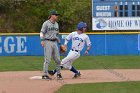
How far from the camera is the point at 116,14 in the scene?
27031 millimetres

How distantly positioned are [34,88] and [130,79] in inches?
117

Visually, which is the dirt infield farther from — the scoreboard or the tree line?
the tree line

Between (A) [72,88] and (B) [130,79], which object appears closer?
(A) [72,88]

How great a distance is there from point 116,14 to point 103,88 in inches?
647

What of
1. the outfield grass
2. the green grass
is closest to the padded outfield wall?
the outfield grass

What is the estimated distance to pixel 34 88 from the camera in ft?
36.7

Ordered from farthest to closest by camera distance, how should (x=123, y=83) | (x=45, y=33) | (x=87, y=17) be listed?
(x=87, y=17) → (x=45, y=33) → (x=123, y=83)

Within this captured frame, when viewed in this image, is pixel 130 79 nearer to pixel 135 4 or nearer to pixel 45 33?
pixel 45 33

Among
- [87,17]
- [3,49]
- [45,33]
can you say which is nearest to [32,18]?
[87,17]

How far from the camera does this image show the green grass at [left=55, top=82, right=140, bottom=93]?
10438mm

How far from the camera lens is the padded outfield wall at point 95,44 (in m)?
26.9

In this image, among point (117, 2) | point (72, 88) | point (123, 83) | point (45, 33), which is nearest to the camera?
point (72, 88)

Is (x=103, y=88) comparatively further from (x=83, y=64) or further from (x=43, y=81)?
(x=83, y=64)

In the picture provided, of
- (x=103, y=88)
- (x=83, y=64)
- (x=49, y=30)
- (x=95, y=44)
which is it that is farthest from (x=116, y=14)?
(x=103, y=88)
